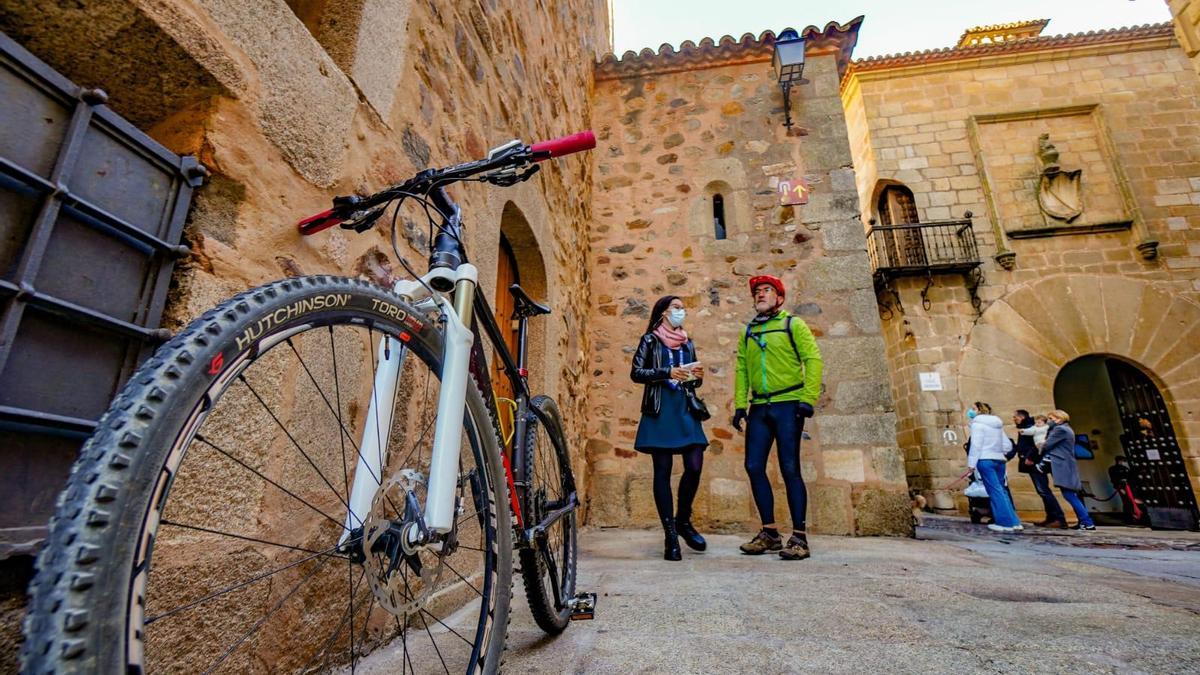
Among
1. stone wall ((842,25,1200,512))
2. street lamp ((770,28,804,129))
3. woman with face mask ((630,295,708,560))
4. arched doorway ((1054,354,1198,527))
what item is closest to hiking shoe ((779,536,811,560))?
woman with face mask ((630,295,708,560))

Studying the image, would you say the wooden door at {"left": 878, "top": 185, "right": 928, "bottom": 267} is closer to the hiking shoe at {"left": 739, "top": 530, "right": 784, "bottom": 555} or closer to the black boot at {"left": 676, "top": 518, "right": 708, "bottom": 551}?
the hiking shoe at {"left": 739, "top": 530, "right": 784, "bottom": 555}

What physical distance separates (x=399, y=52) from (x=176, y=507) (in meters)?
1.46

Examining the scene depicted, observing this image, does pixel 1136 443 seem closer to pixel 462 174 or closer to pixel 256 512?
pixel 462 174

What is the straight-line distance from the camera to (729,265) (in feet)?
15.6

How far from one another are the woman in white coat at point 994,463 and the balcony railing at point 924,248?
3.42 metres

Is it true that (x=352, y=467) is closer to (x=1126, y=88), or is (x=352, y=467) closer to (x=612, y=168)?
(x=612, y=168)

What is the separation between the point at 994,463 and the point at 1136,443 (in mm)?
4773

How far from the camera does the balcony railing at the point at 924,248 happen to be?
8.75 meters

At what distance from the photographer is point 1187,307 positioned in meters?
7.91

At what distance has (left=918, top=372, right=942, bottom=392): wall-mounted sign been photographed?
27.2ft

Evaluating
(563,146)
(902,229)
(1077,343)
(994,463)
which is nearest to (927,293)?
(902,229)

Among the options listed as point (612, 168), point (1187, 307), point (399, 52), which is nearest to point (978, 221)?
point (1187, 307)

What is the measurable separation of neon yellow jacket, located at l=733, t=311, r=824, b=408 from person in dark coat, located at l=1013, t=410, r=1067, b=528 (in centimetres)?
581

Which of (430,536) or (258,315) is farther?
(430,536)
